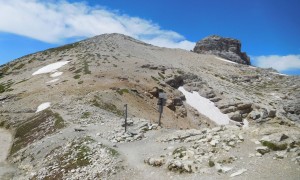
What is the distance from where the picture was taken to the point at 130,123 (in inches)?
1539

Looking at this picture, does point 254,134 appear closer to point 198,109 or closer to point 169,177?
point 169,177

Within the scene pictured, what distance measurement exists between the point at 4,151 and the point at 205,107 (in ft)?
147

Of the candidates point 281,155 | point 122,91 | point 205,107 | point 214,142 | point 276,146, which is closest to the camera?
point 281,155

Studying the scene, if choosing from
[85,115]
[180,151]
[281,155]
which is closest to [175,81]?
[85,115]

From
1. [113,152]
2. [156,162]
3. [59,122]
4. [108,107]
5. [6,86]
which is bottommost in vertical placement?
[113,152]

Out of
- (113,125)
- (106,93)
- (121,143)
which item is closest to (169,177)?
(121,143)

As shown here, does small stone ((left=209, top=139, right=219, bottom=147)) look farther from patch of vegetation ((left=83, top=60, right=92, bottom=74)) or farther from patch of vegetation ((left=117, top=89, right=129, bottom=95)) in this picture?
patch of vegetation ((left=83, top=60, right=92, bottom=74))

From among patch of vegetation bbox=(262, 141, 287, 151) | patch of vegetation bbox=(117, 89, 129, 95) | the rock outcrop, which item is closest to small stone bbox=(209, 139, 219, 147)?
patch of vegetation bbox=(262, 141, 287, 151)

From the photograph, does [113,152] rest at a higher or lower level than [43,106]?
lower

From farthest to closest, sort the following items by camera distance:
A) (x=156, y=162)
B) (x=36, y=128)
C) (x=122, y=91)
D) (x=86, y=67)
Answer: (x=86, y=67)
(x=122, y=91)
(x=36, y=128)
(x=156, y=162)

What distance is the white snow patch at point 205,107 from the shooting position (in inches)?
2739

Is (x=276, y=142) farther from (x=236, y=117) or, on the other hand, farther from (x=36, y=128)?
(x=236, y=117)

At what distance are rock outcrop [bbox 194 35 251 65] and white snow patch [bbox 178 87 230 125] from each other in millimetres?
91638

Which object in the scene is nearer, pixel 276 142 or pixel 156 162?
pixel 276 142
